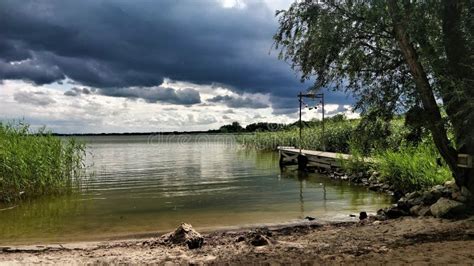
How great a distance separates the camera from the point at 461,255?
615cm

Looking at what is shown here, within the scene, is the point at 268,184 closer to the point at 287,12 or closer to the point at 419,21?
the point at 287,12

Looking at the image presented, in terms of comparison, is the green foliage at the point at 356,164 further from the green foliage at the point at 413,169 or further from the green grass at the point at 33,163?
the green grass at the point at 33,163

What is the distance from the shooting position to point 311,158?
85.2 feet

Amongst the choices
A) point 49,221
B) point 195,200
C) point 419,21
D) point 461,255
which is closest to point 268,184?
point 195,200

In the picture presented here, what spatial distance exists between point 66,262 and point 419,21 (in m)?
8.03

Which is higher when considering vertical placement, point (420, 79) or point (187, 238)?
point (420, 79)

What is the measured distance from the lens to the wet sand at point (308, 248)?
650cm

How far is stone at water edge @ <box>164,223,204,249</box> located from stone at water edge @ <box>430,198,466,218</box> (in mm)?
4997

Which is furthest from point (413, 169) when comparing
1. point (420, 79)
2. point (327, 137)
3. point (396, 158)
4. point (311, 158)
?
point (327, 137)

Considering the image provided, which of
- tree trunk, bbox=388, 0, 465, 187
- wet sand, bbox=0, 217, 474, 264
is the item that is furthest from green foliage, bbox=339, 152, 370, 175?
tree trunk, bbox=388, 0, 465, 187

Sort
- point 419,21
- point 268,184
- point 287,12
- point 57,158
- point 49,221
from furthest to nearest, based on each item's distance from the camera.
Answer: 1. point 268,184
2. point 57,158
3. point 49,221
4. point 287,12
5. point 419,21

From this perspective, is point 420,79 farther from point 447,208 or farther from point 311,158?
point 311,158

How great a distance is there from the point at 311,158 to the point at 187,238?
18297 mm

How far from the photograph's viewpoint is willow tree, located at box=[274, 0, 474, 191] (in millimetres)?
8328
